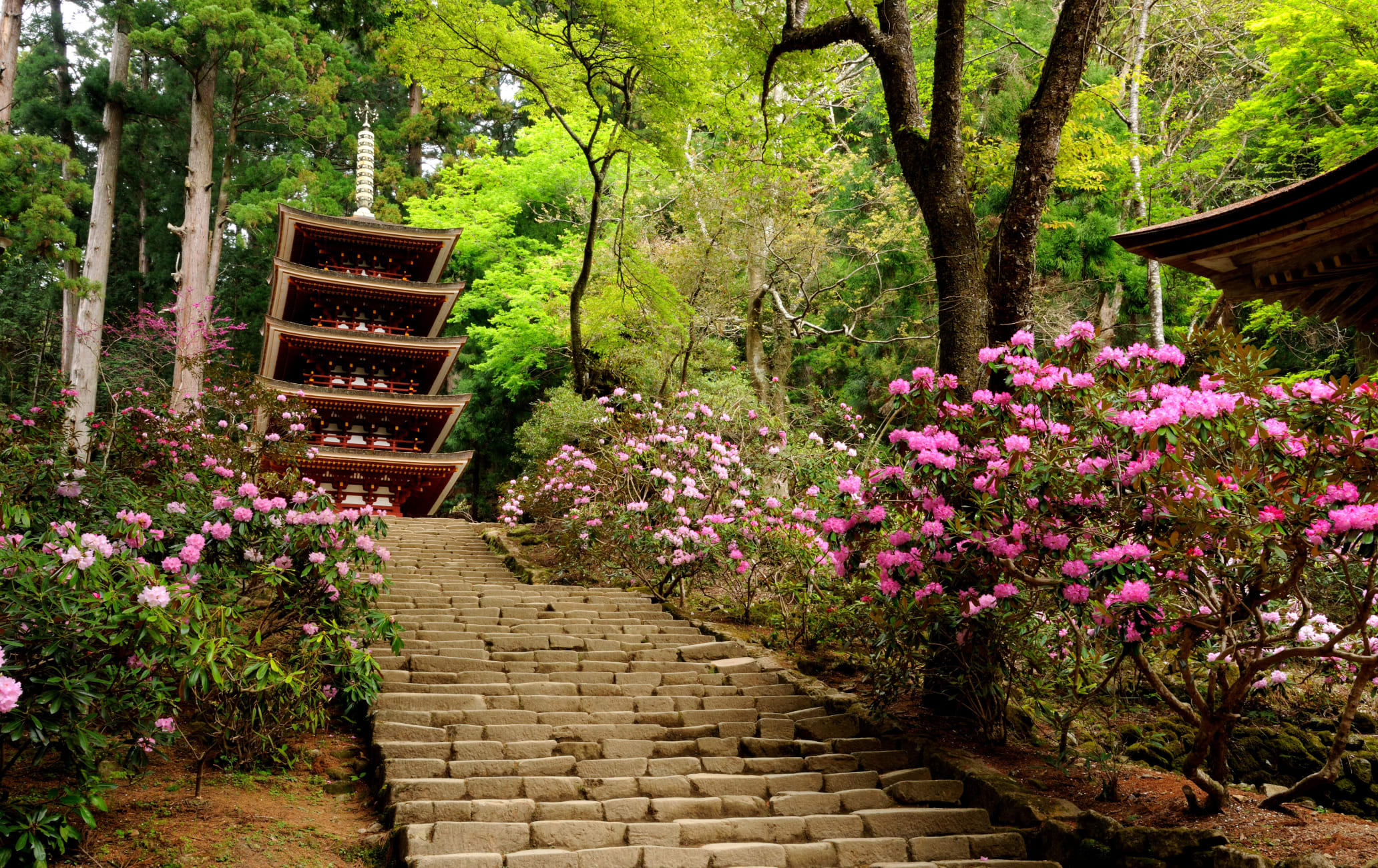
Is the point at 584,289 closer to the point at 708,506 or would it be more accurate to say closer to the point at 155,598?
the point at 708,506

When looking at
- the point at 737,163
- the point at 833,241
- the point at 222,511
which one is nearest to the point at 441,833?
the point at 222,511

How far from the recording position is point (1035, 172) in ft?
19.7

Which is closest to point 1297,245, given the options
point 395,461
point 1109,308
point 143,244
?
point 1109,308

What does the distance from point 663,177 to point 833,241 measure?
4592mm

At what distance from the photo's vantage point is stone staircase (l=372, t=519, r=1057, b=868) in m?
3.97

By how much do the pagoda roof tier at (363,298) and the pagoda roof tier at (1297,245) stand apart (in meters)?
15.6

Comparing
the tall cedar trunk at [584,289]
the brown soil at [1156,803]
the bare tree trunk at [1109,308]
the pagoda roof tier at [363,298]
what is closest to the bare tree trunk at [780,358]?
the tall cedar trunk at [584,289]

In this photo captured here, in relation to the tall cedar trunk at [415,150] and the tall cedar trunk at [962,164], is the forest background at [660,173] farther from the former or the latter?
the tall cedar trunk at [962,164]

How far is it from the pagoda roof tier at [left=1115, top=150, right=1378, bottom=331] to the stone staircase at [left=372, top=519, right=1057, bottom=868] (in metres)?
2.99

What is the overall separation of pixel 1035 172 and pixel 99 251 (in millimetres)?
16909

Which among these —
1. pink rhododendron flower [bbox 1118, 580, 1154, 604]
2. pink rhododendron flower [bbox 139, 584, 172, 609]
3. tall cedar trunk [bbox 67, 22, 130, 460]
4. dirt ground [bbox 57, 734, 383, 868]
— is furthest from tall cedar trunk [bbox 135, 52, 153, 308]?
pink rhododendron flower [bbox 1118, 580, 1154, 604]

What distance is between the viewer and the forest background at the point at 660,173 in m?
→ 10.7

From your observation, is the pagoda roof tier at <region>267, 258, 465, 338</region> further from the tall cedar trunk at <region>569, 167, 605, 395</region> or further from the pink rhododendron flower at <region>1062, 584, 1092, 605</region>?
the pink rhododendron flower at <region>1062, 584, 1092, 605</region>

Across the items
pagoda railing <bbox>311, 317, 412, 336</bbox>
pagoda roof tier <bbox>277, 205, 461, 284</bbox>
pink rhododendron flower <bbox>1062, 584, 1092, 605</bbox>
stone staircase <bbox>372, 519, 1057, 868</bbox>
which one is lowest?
stone staircase <bbox>372, 519, 1057, 868</bbox>
